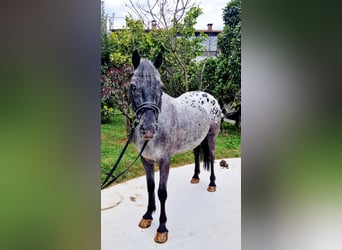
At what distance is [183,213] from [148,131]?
47 cm

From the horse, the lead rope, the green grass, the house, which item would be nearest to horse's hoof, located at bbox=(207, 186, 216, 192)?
the horse

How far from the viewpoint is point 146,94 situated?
4.16 ft

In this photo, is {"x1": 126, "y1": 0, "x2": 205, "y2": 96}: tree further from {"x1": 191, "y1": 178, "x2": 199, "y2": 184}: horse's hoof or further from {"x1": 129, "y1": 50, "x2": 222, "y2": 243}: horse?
{"x1": 191, "y1": 178, "x2": 199, "y2": 184}: horse's hoof

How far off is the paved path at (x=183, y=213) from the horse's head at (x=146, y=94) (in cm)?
27

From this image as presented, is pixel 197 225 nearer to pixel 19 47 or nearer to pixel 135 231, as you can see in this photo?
pixel 135 231

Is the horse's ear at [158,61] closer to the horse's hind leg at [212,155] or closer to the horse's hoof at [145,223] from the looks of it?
the horse's hind leg at [212,155]

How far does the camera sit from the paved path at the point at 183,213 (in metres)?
1.28

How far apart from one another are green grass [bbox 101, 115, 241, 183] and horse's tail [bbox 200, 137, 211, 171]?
0.05m

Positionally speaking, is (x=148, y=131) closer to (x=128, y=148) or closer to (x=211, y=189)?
(x=128, y=148)

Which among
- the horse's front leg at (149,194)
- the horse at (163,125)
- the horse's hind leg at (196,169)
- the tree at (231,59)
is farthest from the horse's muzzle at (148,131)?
the tree at (231,59)

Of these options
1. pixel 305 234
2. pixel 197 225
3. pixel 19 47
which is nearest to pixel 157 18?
pixel 19 47

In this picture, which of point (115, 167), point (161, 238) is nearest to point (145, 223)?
→ point (161, 238)

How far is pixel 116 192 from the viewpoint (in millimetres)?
1292

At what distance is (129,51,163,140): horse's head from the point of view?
1268 millimetres
